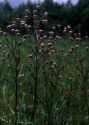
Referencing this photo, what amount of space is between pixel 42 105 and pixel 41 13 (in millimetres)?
1045

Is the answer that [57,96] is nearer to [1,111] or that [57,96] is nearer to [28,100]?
[28,100]

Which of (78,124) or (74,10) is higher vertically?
(78,124)

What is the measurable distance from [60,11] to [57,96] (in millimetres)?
31560

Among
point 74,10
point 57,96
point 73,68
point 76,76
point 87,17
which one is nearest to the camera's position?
point 57,96

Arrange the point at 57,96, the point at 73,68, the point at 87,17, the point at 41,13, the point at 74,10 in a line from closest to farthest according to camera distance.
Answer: the point at 41,13 → the point at 57,96 → the point at 73,68 → the point at 87,17 → the point at 74,10

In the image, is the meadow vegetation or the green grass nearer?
the meadow vegetation

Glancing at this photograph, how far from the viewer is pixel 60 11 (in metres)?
36.0

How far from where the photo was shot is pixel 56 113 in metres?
4.41

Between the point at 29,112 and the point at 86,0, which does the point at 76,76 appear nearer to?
the point at 29,112

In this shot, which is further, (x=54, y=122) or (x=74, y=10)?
(x=74, y=10)

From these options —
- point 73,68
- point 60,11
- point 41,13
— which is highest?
point 41,13

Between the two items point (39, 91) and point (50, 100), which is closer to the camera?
point (50, 100)

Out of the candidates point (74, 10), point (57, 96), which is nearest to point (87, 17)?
point (74, 10)

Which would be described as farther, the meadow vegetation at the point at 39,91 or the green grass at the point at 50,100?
the green grass at the point at 50,100
